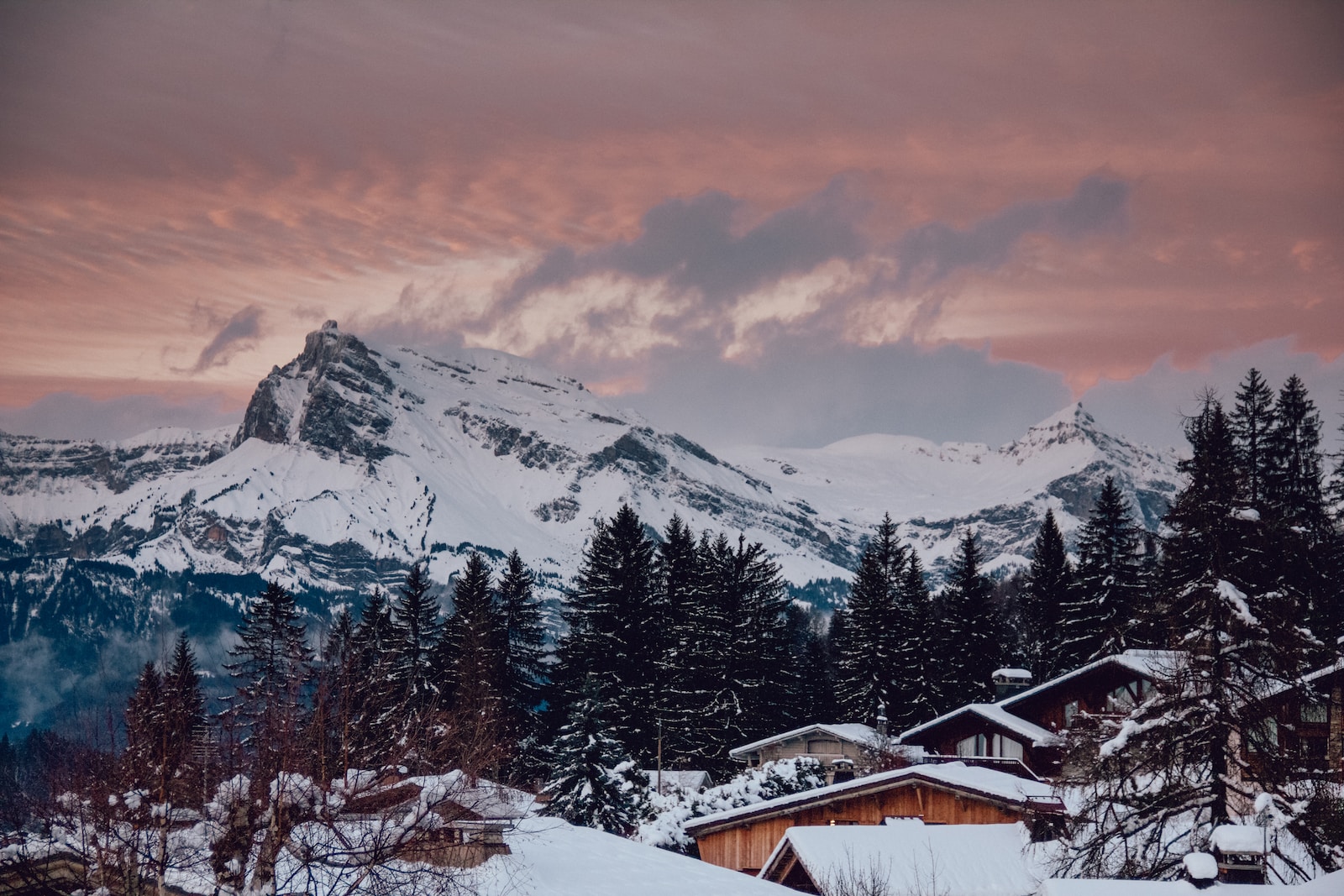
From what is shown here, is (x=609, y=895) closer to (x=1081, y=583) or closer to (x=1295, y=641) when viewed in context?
(x=1295, y=641)

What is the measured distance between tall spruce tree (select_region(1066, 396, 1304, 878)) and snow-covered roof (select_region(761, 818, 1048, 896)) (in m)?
6.51

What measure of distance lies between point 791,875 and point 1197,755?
1480 centimetres

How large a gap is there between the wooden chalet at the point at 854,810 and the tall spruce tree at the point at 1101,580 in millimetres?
26215

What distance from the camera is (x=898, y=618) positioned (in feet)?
262

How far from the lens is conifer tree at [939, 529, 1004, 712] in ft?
258

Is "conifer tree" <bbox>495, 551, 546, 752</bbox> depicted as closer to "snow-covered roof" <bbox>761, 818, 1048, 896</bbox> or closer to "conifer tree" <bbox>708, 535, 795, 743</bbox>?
"conifer tree" <bbox>708, 535, 795, 743</bbox>

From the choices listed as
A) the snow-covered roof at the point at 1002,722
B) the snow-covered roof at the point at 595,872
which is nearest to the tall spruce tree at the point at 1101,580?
the snow-covered roof at the point at 1002,722

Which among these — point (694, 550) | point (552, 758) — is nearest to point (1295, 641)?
point (552, 758)

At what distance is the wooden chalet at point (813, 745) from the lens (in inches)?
2901

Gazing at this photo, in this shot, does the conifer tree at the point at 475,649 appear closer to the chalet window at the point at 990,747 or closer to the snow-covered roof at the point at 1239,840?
the chalet window at the point at 990,747

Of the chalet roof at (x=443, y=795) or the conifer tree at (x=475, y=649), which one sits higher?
the conifer tree at (x=475, y=649)

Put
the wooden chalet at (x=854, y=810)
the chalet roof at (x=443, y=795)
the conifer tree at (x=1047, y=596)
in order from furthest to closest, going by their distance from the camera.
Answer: the conifer tree at (x=1047, y=596) → the wooden chalet at (x=854, y=810) → the chalet roof at (x=443, y=795)

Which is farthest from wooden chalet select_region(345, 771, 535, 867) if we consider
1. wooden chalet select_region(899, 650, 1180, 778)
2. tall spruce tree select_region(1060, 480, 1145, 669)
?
→ tall spruce tree select_region(1060, 480, 1145, 669)

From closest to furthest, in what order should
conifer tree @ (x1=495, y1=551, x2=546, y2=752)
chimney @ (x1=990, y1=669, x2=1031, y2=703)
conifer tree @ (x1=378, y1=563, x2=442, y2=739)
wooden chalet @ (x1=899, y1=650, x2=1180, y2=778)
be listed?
wooden chalet @ (x1=899, y1=650, x2=1180, y2=778) < chimney @ (x1=990, y1=669, x2=1031, y2=703) < conifer tree @ (x1=378, y1=563, x2=442, y2=739) < conifer tree @ (x1=495, y1=551, x2=546, y2=752)
